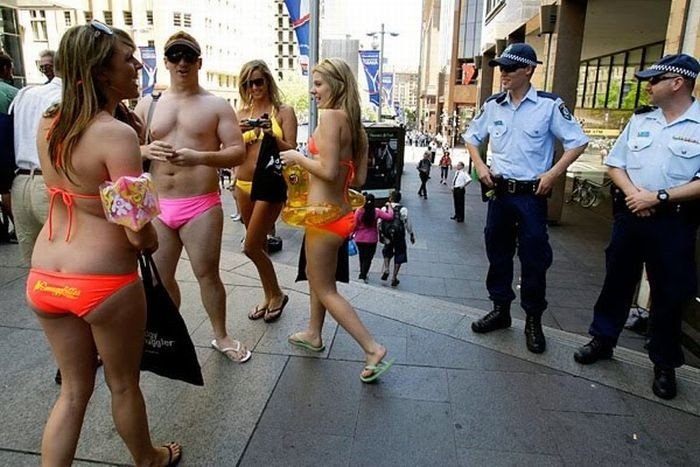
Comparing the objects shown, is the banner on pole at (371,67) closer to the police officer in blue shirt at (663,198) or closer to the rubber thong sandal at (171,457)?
the police officer in blue shirt at (663,198)

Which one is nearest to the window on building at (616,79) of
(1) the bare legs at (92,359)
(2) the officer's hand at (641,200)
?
(2) the officer's hand at (641,200)

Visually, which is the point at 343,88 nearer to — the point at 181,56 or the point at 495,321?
the point at 181,56

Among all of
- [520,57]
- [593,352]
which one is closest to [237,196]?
[520,57]

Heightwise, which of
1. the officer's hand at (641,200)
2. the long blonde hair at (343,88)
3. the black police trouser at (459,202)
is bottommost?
the black police trouser at (459,202)

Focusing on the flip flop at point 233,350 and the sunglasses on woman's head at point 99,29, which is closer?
the sunglasses on woman's head at point 99,29

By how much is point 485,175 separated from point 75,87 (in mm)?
2709

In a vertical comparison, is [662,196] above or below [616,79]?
below

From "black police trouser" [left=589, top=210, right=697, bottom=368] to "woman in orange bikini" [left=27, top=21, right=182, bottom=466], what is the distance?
2.84m

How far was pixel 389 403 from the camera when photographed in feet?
9.60

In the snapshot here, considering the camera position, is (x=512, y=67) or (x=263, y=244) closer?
(x=512, y=67)

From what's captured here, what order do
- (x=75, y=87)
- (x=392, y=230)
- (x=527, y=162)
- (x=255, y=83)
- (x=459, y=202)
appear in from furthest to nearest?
→ (x=459, y=202), (x=392, y=230), (x=255, y=83), (x=527, y=162), (x=75, y=87)

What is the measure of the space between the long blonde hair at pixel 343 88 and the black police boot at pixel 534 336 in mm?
1861

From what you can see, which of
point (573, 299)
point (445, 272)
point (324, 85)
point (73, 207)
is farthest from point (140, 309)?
point (445, 272)

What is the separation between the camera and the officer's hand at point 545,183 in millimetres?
3451
